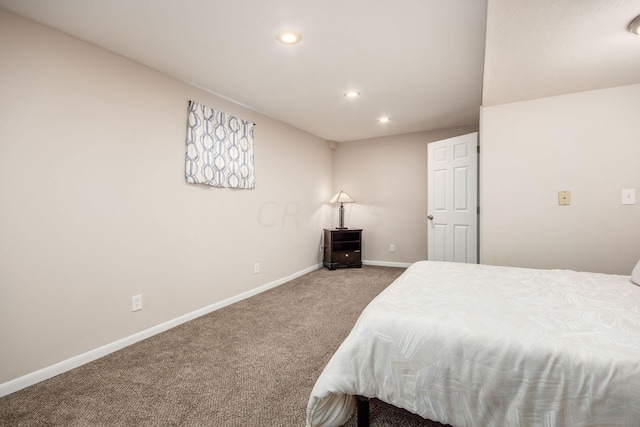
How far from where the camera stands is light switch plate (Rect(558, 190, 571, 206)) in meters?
2.43

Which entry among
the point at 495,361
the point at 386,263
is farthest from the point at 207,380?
the point at 386,263

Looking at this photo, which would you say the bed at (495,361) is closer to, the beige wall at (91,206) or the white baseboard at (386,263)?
the beige wall at (91,206)

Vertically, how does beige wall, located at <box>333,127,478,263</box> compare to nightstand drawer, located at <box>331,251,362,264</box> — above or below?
above

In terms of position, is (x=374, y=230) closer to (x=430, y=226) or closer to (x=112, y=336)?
(x=430, y=226)

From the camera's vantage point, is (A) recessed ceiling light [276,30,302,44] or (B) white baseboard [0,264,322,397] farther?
(A) recessed ceiling light [276,30,302,44]

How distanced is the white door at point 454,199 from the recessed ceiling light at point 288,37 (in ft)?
8.44

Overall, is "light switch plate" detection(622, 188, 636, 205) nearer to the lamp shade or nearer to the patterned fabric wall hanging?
the lamp shade

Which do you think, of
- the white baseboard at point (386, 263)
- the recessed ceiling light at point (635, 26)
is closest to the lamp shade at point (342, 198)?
the white baseboard at point (386, 263)

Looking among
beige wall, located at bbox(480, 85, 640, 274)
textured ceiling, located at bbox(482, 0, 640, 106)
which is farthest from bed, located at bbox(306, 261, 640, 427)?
textured ceiling, located at bbox(482, 0, 640, 106)

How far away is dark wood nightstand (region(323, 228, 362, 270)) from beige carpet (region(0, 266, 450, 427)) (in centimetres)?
187

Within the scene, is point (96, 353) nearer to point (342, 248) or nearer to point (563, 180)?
point (342, 248)

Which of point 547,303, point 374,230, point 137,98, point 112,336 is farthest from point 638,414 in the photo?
point 374,230

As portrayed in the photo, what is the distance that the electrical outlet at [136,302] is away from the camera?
234 cm

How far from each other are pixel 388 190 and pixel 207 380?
13.1 feet
